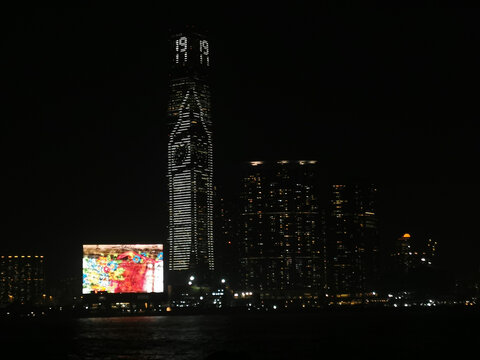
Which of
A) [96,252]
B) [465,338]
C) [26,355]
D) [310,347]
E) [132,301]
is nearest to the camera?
[26,355]

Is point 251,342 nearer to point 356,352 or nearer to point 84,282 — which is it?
point 356,352

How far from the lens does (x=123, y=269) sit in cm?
18512

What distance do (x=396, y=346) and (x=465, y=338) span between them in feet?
62.1

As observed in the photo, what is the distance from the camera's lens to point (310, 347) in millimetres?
83062

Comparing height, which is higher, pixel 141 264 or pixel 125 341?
pixel 141 264

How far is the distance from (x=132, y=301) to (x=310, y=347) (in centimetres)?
12153

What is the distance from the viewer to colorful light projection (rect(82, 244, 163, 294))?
18275 cm

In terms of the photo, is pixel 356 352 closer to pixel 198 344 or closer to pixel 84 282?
pixel 198 344

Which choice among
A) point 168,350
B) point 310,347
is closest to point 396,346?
point 310,347

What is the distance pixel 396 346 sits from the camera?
84.4 m

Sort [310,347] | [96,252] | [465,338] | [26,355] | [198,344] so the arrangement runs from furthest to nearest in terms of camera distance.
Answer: [96,252]
[465,338]
[198,344]
[310,347]
[26,355]

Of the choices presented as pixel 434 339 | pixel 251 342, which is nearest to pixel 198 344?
pixel 251 342

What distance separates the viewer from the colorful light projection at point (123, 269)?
600 feet

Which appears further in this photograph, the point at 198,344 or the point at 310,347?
the point at 198,344
